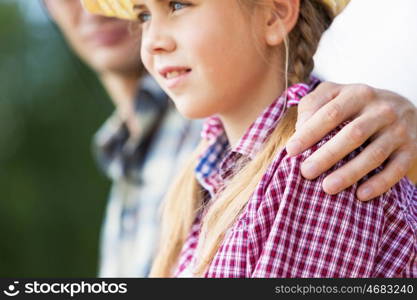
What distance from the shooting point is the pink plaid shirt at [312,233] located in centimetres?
86

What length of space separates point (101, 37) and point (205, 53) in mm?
1084

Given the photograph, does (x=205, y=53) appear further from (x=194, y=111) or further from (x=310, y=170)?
(x=310, y=170)

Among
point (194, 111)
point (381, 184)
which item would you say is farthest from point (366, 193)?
point (194, 111)

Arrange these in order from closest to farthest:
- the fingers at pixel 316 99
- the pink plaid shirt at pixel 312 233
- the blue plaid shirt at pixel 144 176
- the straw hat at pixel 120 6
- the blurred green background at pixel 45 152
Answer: the pink plaid shirt at pixel 312 233 → the fingers at pixel 316 99 → the straw hat at pixel 120 6 → the blue plaid shirt at pixel 144 176 → the blurred green background at pixel 45 152

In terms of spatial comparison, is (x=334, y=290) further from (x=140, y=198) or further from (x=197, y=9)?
(x=140, y=198)

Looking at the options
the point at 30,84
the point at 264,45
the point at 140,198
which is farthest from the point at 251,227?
the point at 30,84

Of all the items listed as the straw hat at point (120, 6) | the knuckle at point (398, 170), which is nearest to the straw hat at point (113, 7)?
the straw hat at point (120, 6)

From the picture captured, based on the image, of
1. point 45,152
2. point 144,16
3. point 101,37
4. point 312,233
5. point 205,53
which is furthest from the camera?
point 45,152

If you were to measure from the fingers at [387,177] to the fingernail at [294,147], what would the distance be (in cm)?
10

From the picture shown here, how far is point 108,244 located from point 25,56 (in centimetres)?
276

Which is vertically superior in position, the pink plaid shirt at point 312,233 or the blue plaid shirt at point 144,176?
the pink plaid shirt at point 312,233

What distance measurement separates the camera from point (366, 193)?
0.89 metres

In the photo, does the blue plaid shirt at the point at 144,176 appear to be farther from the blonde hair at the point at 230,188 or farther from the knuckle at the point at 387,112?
the knuckle at the point at 387,112

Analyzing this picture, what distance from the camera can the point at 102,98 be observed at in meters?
4.36
